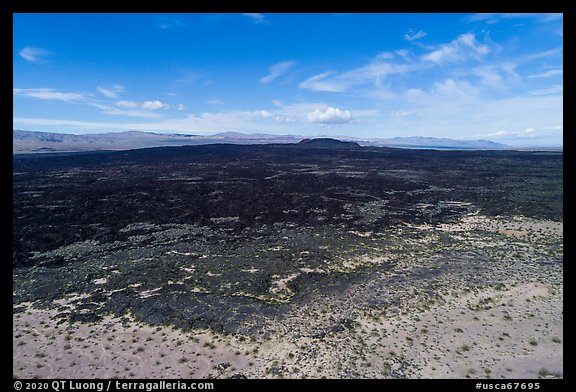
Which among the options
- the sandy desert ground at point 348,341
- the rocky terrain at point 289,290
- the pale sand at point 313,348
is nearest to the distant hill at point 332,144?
the rocky terrain at point 289,290

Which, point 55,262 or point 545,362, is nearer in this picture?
point 545,362

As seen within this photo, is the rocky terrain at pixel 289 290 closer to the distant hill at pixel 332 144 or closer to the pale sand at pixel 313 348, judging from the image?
the pale sand at pixel 313 348

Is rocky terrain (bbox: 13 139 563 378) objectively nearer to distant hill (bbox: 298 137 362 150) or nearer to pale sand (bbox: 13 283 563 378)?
pale sand (bbox: 13 283 563 378)

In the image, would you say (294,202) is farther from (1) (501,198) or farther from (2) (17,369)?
(2) (17,369)

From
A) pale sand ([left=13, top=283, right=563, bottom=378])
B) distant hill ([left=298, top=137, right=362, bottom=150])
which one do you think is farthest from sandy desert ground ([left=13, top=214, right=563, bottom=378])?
distant hill ([left=298, top=137, right=362, bottom=150])

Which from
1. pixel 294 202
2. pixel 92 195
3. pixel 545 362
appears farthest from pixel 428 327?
pixel 92 195

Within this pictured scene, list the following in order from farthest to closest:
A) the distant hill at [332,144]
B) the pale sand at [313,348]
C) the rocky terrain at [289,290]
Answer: the distant hill at [332,144]
the rocky terrain at [289,290]
the pale sand at [313,348]

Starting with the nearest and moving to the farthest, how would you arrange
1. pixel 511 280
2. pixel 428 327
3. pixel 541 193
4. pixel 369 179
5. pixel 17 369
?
pixel 17 369 → pixel 428 327 → pixel 511 280 → pixel 541 193 → pixel 369 179

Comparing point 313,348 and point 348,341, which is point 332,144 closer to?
point 348,341
